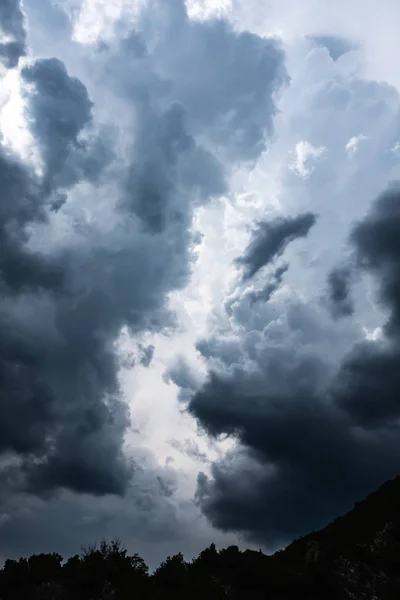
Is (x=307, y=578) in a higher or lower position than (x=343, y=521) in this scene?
lower

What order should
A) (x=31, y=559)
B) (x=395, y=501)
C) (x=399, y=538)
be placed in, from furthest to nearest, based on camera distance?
(x=395, y=501) < (x=31, y=559) < (x=399, y=538)

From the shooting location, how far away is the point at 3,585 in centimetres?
8950

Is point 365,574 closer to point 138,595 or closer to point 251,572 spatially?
point 251,572

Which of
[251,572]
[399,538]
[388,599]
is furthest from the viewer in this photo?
[399,538]

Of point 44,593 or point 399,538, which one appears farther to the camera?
point 399,538

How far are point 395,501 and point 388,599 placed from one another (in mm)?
32560

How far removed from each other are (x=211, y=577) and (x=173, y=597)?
8176mm

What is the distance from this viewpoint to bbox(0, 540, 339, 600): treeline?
81.7 m

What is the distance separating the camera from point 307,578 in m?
81.4

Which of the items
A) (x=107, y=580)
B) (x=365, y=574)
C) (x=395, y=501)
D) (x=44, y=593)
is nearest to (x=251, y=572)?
(x=365, y=574)

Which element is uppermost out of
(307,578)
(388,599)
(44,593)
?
(44,593)

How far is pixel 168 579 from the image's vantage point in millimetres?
89875

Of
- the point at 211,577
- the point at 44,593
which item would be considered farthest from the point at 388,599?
the point at 44,593

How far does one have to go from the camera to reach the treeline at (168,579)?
3216 inches
